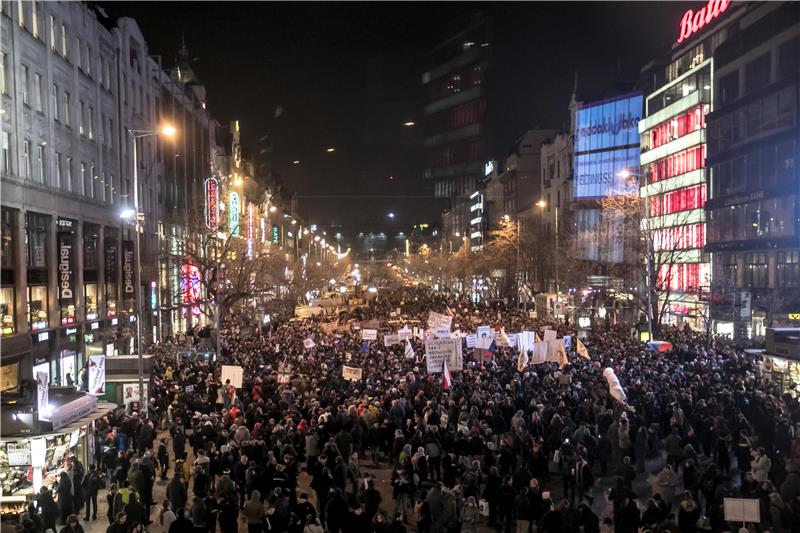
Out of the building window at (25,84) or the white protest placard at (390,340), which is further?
the white protest placard at (390,340)

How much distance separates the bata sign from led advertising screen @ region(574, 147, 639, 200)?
14.2 m

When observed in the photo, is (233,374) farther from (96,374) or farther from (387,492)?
(387,492)

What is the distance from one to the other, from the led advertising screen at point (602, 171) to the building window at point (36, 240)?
179ft

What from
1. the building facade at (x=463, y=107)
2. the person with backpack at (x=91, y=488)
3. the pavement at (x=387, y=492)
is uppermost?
the building facade at (x=463, y=107)

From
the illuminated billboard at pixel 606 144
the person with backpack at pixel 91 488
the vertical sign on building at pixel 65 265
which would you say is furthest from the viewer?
the illuminated billboard at pixel 606 144

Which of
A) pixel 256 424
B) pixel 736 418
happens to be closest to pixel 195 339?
pixel 256 424

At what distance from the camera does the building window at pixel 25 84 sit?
31172mm

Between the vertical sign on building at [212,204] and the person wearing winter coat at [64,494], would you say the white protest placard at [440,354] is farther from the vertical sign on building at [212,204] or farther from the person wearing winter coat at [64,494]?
the vertical sign on building at [212,204]

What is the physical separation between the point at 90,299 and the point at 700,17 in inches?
1941

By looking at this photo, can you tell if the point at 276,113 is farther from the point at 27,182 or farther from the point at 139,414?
the point at 139,414

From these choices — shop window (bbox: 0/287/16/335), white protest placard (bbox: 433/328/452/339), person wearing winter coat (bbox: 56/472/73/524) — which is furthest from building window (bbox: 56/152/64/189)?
person wearing winter coat (bbox: 56/472/73/524)

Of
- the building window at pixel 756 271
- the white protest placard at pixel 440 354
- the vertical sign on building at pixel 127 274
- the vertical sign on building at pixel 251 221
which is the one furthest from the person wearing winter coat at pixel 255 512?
the vertical sign on building at pixel 251 221

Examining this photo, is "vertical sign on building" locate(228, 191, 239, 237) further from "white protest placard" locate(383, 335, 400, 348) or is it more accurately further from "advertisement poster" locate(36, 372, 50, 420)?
"advertisement poster" locate(36, 372, 50, 420)

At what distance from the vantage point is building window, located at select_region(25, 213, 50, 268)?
103 feet
